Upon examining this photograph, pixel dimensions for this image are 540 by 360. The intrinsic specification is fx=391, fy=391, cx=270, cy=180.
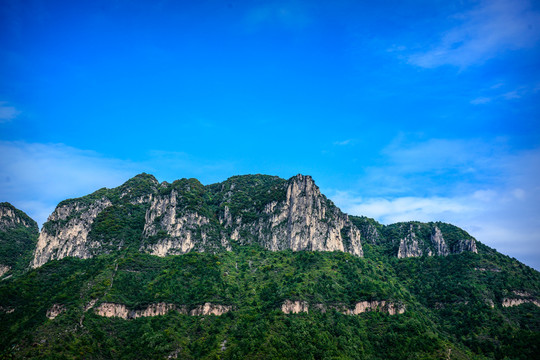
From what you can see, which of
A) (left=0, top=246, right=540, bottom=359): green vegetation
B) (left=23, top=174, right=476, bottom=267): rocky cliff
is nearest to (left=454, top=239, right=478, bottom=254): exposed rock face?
(left=23, top=174, right=476, bottom=267): rocky cliff

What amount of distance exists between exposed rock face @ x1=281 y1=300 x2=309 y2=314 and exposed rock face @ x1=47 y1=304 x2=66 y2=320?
6672 centimetres

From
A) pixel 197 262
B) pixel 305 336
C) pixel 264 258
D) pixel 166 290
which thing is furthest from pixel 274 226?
pixel 305 336

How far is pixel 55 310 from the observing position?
116312 mm

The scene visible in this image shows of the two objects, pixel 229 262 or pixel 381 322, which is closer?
pixel 381 322

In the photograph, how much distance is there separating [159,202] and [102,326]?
79.0m

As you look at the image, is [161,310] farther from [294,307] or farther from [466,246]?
[466,246]

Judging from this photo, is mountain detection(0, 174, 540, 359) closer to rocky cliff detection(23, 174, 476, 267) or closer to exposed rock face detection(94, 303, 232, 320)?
exposed rock face detection(94, 303, 232, 320)

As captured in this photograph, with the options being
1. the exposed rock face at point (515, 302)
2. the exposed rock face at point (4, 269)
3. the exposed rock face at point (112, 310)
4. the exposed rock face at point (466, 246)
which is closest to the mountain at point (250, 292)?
the exposed rock face at point (112, 310)

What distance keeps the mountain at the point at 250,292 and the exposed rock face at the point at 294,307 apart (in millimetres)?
325

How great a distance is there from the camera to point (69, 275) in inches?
5797

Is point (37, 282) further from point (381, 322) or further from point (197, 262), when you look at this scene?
point (381, 322)

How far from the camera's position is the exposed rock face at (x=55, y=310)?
115m

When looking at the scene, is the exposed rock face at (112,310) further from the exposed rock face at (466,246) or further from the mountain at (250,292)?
the exposed rock face at (466,246)

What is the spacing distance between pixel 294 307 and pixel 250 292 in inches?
803
